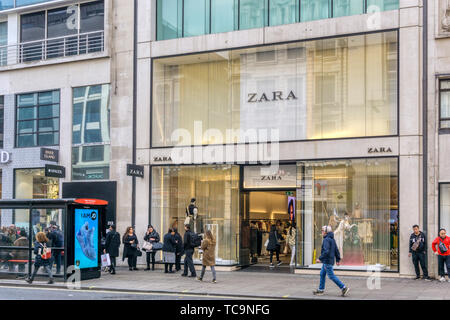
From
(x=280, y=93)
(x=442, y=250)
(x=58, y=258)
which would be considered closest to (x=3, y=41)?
(x=58, y=258)

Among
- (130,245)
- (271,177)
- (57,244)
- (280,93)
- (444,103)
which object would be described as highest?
(280,93)

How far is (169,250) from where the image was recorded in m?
21.5

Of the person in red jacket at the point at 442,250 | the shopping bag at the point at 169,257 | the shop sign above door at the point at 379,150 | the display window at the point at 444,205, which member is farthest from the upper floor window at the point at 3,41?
the person in red jacket at the point at 442,250

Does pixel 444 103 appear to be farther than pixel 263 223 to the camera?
No

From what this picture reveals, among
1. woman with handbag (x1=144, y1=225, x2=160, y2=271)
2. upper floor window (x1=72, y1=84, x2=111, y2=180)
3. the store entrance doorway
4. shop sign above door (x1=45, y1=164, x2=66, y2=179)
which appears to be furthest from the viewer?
upper floor window (x1=72, y1=84, x2=111, y2=180)

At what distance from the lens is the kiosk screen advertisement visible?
18730 mm

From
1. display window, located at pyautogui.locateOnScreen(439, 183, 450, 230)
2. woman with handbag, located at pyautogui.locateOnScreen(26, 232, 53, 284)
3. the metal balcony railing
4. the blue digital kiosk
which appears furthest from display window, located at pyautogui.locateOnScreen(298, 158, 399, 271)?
the metal balcony railing

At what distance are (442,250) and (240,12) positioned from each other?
35.9ft

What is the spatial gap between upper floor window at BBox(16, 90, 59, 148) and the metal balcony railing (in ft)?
5.61

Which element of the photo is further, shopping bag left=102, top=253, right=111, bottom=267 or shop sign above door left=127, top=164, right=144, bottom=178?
shop sign above door left=127, top=164, right=144, bottom=178

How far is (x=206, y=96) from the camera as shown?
23.7 metres

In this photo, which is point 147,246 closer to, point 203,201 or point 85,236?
point 203,201

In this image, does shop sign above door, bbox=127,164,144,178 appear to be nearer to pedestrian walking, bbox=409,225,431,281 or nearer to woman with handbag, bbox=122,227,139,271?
woman with handbag, bbox=122,227,139,271
